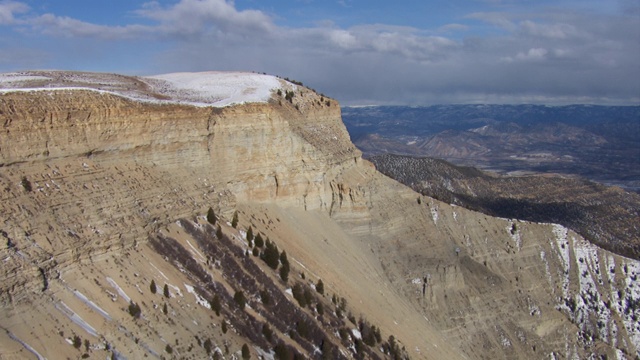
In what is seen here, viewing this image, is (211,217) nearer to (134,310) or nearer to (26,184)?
(134,310)

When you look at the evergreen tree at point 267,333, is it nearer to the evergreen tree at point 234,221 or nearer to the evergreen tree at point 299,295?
the evergreen tree at point 299,295

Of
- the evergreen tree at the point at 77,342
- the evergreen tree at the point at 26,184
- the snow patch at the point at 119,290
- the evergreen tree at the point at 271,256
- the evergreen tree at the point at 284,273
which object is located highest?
the evergreen tree at the point at 26,184

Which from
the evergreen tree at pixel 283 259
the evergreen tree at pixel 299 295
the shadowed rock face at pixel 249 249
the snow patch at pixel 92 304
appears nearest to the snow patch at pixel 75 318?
the shadowed rock face at pixel 249 249

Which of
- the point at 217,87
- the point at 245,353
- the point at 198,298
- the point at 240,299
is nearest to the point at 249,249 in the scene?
the point at 240,299

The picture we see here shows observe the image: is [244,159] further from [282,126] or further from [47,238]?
[47,238]

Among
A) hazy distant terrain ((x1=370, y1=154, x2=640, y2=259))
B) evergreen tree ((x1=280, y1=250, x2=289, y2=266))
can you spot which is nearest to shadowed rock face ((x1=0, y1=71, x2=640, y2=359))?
evergreen tree ((x1=280, y1=250, x2=289, y2=266))

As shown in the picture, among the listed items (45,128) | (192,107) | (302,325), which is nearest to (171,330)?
(302,325)

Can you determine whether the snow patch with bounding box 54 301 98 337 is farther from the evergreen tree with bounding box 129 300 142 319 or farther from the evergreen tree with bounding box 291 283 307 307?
the evergreen tree with bounding box 291 283 307 307
